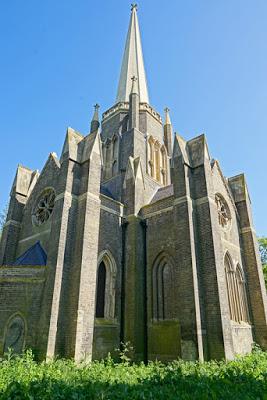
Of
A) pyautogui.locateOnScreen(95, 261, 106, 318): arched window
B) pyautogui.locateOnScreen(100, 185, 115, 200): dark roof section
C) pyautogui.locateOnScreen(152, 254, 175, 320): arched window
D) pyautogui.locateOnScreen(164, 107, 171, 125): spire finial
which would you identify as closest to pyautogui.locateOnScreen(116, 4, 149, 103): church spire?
pyautogui.locateOnScreen(164, 107, 171, 125): spire finial

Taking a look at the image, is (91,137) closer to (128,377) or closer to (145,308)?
(145,308)

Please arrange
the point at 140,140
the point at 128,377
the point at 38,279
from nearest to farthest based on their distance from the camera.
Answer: the point at 128,377 → the point at 38,279 → the point at 140,140

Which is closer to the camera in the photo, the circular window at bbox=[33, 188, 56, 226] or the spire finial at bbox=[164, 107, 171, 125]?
the circular window at bbox=[33, 188, 56, 226]

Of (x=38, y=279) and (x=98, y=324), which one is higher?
(x=38, y=279)

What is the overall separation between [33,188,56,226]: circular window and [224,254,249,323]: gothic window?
376 inches

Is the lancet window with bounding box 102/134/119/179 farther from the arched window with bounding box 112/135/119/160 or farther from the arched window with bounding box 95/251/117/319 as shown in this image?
the arched window with bounding box 95/251/117/319

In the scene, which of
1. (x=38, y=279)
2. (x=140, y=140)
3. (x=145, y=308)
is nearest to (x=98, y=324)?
(x=145, y=308)

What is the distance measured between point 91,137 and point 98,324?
9004 millimetres

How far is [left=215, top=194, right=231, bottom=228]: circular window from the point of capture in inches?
642

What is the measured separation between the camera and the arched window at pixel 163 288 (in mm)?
13651

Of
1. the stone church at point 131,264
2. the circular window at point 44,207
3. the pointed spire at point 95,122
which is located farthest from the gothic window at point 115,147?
the circular window at point 44,207

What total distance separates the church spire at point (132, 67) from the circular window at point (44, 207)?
1388 cm

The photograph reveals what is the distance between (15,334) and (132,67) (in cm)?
2663

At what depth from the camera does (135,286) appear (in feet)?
46.5
